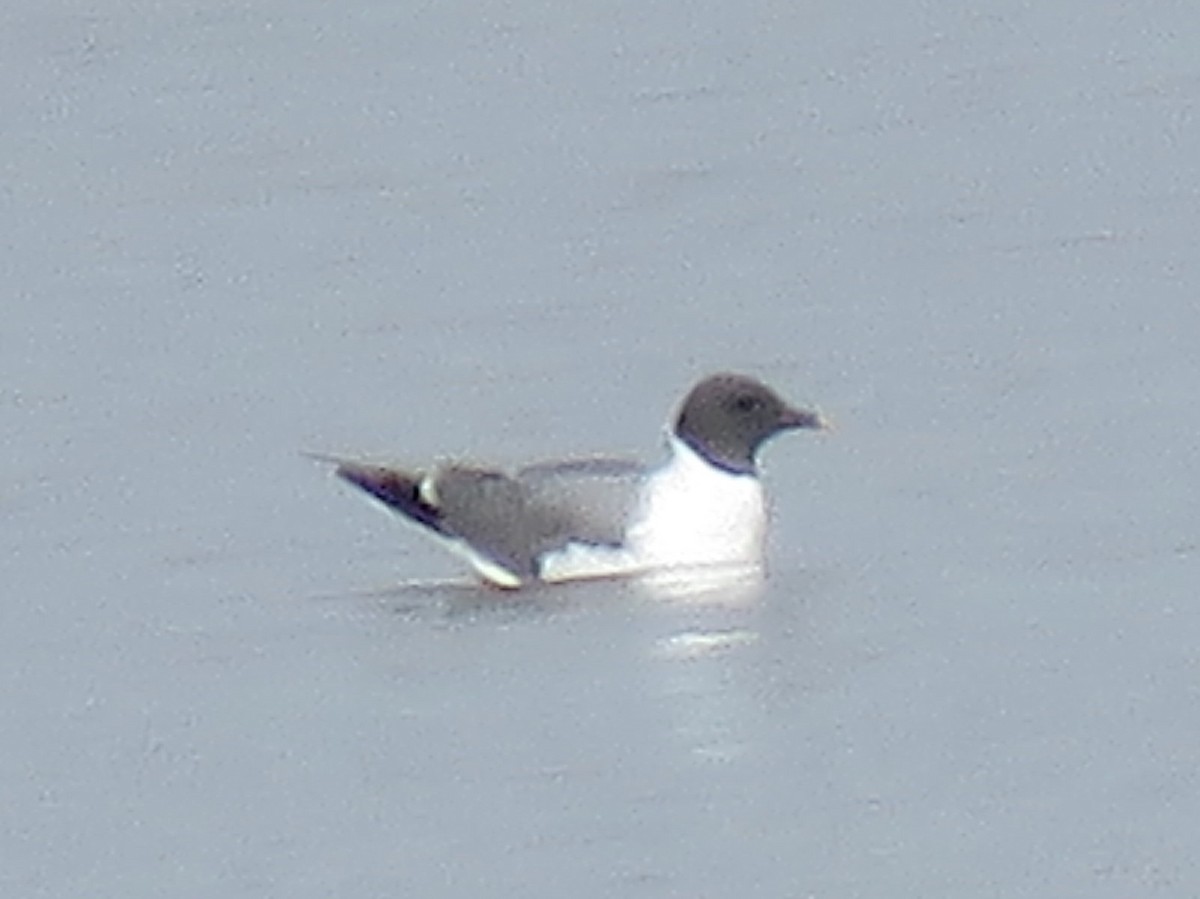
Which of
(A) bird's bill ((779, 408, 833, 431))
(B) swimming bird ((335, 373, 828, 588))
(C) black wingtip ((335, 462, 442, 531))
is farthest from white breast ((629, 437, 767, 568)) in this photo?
(C) black wingtip ((335, 462, 442, 531))

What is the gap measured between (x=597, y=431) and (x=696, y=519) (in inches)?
41.4

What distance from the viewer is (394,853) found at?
12211mm

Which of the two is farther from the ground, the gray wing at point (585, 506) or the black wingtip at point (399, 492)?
the black wingtip at point (399, 492)

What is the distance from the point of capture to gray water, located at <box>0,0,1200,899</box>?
1244cm

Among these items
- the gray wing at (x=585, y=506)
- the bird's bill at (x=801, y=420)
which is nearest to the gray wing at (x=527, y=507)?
the gray wing at (x=585, y=506)

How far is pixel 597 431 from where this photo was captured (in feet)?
51.0

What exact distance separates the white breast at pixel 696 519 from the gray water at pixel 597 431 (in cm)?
13

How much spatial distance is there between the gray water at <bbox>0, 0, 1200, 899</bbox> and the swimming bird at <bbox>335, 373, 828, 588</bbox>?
0.11m

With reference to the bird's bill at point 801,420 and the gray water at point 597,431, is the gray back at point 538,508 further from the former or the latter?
the bird's bill at point 801,420

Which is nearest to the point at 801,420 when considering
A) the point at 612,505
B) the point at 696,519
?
the point at 696,519

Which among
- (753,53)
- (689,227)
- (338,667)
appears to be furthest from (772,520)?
(753,53)

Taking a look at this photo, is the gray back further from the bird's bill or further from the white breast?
the bird's bill

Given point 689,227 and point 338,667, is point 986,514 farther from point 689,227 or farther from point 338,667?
point 689,227

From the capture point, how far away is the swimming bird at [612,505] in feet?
47.6
